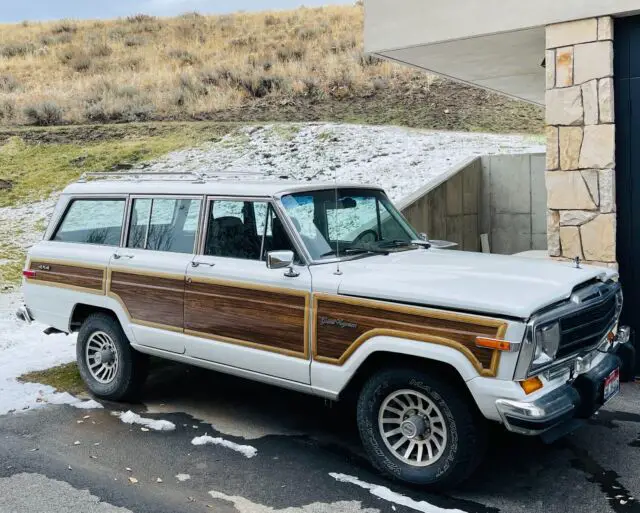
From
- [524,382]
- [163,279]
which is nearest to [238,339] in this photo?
[163,279]

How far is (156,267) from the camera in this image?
5.74 metres

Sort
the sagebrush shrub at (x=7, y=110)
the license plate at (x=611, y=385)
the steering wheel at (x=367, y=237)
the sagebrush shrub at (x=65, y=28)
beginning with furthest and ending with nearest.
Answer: the sagebrush shrub at (x=65, y=28), the sagebrush shrub at (x=7, y=110), the steering wheel at (x=367, y=237), the license plate at (x=611, y=385)

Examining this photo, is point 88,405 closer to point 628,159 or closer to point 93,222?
point 93,222

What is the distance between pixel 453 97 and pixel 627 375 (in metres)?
15.9

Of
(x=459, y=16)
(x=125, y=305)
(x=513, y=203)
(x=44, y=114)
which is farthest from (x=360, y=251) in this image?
(x=44, y=114)

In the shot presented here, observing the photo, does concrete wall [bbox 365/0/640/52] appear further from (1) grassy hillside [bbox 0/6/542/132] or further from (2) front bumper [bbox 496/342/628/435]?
(1) grassy hillside [bbox 0/6/542/132]

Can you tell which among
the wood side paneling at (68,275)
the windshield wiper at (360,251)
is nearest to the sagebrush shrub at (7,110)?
the wood side paneling at (68,275)

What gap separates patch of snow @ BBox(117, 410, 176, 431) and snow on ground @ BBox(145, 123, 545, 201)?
802 cm

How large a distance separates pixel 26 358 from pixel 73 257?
1.72m

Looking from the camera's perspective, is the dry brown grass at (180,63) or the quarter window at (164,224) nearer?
the quarter window at (164,224)

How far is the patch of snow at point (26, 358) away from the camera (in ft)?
20.3

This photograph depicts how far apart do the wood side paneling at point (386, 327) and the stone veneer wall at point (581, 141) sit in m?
3.03

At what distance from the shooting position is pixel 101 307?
6.23 metres

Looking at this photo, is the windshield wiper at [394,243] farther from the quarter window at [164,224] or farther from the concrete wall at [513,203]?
the concrete wall at [513,203]
